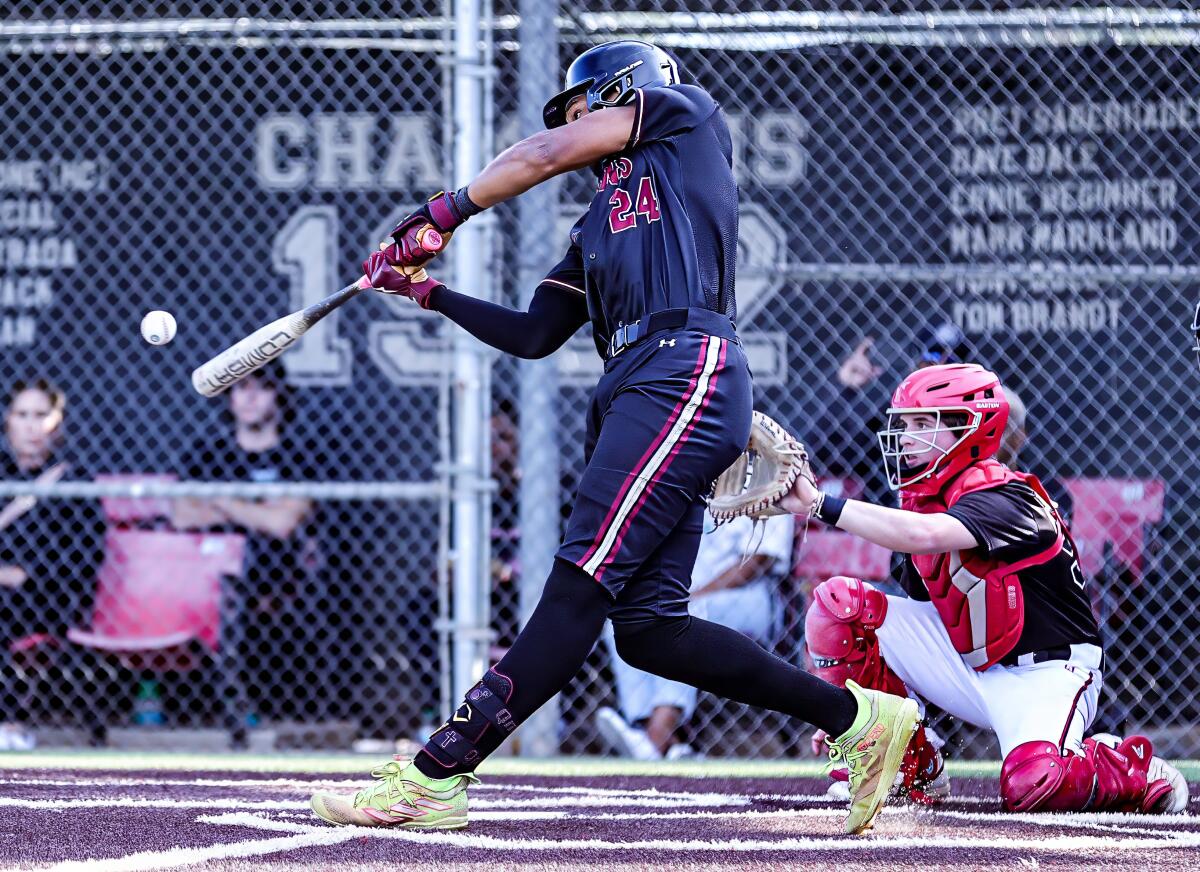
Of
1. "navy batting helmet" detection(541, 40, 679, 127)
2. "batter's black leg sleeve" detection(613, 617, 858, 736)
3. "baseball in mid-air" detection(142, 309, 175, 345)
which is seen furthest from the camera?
"baseball in mid-air" detection(142, 309, 175, 345)

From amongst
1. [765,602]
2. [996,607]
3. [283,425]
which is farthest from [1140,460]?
[283,425]

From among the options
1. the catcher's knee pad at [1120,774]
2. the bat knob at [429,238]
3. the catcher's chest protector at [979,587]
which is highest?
the bat knob at [429,238]

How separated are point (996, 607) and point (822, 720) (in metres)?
0.81

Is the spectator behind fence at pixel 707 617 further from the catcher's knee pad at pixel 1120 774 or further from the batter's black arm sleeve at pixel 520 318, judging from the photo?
the batter's black arm sleeve at pixel 520 318

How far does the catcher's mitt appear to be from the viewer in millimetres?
3248

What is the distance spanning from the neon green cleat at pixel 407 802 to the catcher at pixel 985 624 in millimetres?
1102

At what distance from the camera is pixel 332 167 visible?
697 cm

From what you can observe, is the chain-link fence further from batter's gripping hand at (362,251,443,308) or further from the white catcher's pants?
batter's gripping hand at (362,251,443,308)

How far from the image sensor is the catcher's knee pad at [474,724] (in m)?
2.84

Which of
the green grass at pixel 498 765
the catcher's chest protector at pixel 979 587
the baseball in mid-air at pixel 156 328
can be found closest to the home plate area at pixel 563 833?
the catcher's chest protector at pixel 979 587

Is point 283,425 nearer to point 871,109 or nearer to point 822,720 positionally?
point 871,109

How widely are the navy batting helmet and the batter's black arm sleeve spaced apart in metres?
0.42

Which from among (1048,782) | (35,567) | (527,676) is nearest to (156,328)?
(527,676)

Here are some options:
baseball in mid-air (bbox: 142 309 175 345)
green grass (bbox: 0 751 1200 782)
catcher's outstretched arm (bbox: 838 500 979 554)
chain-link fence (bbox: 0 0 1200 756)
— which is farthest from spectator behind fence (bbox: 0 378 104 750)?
catcher's outstretched arm (bbox: 838 500 979 554)
